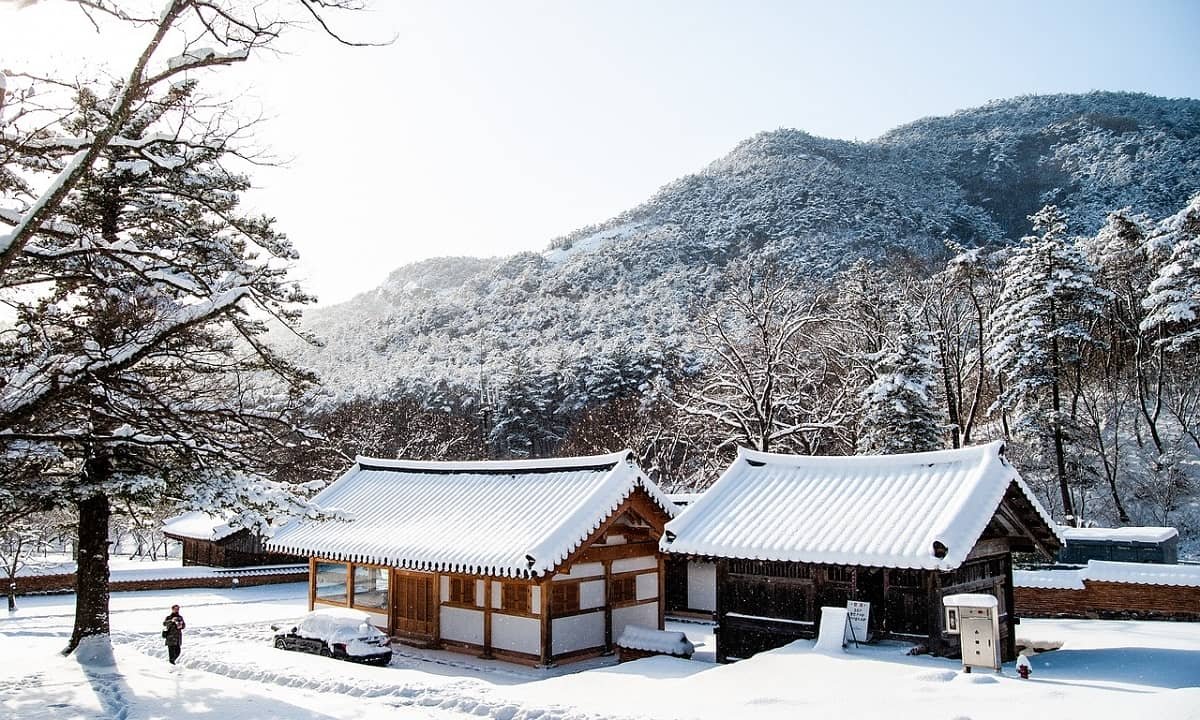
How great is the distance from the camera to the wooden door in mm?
19969

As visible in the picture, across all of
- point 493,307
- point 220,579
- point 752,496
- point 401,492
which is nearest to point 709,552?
point 752,496

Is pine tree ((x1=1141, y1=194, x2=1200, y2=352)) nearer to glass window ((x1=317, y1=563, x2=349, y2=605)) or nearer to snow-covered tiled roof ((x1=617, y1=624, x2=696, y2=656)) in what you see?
snow-covered tiled roof ((x1=617, y1=624, x2=696, y2=656))

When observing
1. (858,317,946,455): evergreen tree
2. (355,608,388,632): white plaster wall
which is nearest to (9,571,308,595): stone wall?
(355,608,388,632): white plaster wall

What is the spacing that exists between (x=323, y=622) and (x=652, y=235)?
320 ft

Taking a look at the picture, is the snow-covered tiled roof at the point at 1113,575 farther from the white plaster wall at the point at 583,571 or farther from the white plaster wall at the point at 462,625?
the white plaster wall at the point at 462,625

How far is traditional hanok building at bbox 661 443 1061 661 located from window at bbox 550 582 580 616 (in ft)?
11.2

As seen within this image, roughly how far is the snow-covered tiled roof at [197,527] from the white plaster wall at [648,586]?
803 inches

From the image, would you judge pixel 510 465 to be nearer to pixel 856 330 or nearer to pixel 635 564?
pixel 635 564

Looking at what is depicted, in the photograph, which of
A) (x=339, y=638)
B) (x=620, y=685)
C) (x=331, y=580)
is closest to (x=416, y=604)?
(x=339, y=638)

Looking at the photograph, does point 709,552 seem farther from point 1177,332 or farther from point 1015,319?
point 1177,332

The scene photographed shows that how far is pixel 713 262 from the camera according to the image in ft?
324

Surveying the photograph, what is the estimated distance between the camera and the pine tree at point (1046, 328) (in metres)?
34.8

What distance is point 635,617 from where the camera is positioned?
20375 millimetres

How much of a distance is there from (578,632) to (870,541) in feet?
25.0
